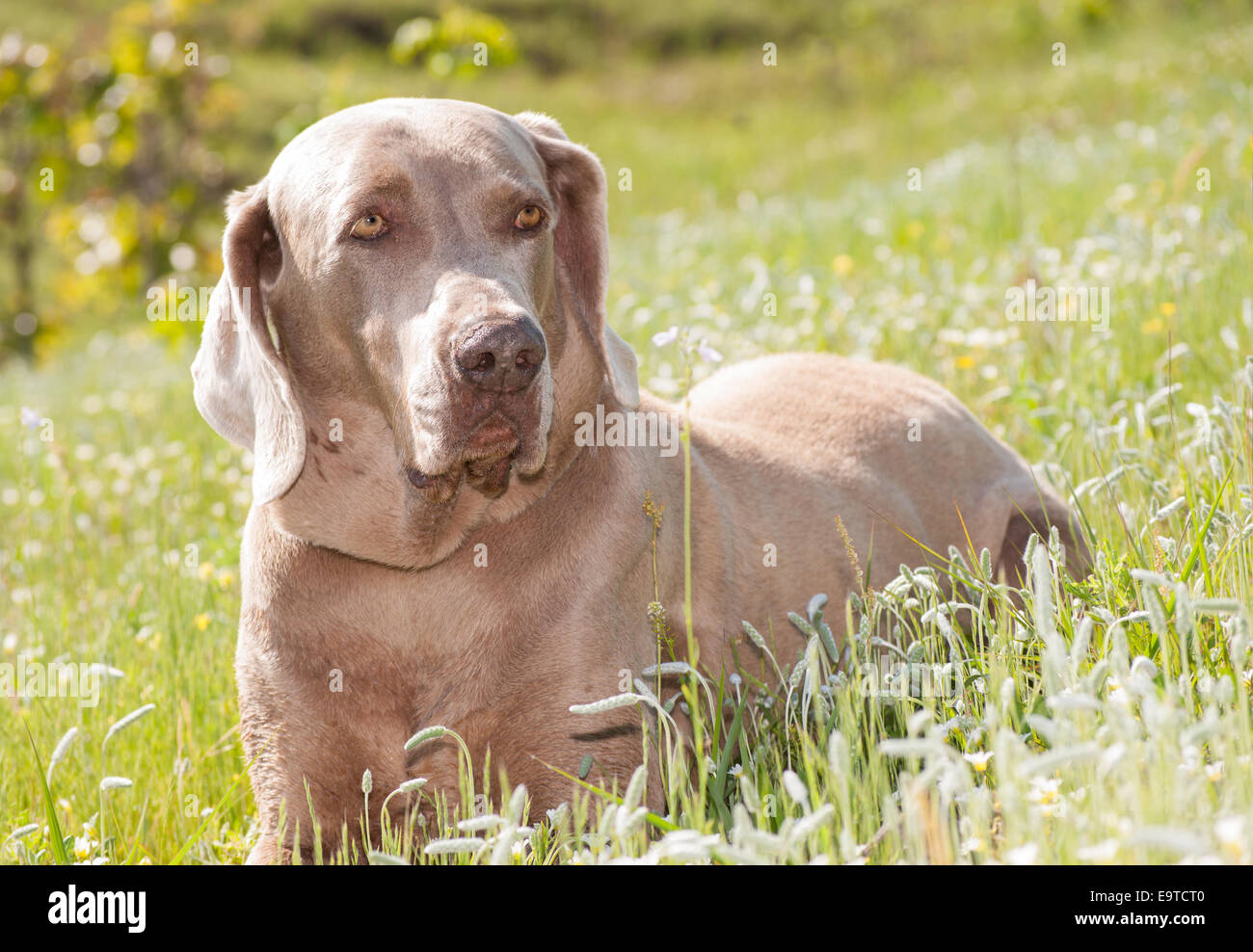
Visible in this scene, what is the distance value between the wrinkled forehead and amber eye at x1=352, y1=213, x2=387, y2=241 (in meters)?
0.04

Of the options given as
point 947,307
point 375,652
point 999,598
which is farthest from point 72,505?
point 999,598

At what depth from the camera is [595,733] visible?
2.75 metres

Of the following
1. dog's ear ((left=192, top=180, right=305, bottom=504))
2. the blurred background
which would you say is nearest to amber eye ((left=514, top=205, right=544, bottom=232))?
dog's ear ((left=192, top=180, right=305, bottom=504))

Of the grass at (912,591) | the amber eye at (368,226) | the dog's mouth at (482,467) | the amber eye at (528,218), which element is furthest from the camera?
the amber eye at (528,218)

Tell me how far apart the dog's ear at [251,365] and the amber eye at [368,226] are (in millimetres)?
328

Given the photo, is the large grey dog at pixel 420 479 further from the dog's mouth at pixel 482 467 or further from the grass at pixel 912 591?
the grass at pixel 912 591

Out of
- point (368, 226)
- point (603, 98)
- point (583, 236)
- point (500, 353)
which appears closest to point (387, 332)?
point (368, 226)

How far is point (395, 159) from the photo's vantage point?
2816 mm

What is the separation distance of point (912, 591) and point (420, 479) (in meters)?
1.72

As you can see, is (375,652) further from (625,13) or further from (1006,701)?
(625,13)

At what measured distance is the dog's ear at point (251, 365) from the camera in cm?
283

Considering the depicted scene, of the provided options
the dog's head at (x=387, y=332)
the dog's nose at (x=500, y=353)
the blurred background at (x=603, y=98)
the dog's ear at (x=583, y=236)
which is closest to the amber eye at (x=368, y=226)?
the dog's head at (x=387, y=332)

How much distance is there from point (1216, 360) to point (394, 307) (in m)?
3.13

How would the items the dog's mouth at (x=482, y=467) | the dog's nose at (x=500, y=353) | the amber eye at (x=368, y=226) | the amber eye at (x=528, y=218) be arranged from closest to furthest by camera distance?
the dog's nose at (x=500, y=353) → the dog's mouth at (x=482, y=467) → the amber eye at (x=368, y=226) → the amber eye at (x=528, y=218)
